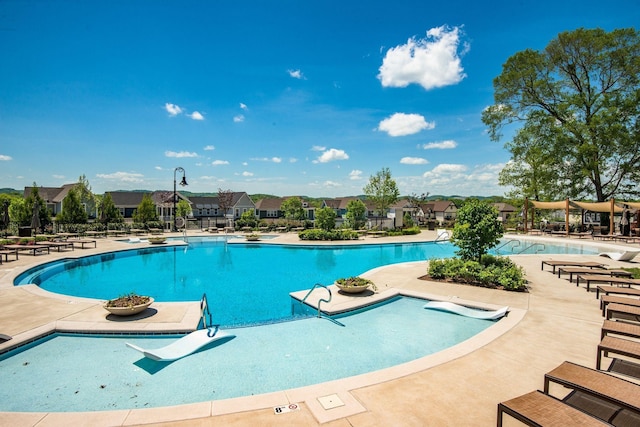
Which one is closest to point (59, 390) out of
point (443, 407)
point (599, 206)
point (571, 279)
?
point (443, 407)

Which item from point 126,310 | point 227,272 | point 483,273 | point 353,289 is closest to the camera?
point 126,310

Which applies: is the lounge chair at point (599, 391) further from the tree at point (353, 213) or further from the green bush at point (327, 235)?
the tree at point (353, 213)

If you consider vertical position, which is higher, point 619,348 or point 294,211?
point 294,211

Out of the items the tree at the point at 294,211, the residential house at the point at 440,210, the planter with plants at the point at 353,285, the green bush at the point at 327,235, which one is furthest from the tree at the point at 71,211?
the residential house at the point at 440,210

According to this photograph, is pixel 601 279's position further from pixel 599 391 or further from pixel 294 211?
pixel 294 211

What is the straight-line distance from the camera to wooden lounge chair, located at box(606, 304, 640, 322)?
6203 mm

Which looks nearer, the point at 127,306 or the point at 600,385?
the point at 600,385

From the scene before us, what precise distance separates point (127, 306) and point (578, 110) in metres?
34.4

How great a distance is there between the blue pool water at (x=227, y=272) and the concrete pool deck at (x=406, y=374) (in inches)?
83.8

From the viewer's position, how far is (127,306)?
7.55 metres

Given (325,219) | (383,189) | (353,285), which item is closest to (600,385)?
(353,285)

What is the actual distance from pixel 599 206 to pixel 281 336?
101 feet

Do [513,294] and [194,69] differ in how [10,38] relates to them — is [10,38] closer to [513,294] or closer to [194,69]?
[194,69]

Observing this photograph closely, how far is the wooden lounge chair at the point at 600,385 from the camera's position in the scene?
10.0 feet
